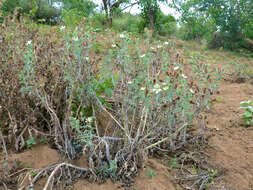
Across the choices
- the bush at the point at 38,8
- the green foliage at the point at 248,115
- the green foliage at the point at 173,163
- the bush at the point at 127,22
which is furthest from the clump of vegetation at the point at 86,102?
the bush at the point at 38,8

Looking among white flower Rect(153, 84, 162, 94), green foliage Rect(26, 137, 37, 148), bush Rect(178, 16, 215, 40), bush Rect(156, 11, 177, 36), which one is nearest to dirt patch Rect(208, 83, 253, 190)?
white flower Rect(153, 84, 162, 94)

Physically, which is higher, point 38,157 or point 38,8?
point 38,8

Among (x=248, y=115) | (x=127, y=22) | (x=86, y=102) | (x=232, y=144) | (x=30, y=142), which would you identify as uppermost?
(x=127, y=22)

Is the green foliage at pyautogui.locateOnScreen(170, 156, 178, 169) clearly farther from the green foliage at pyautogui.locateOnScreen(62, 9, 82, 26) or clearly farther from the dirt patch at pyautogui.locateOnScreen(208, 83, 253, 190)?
the green foliage at pyautogui.locateOnScreen(62, 9, 82, 26)

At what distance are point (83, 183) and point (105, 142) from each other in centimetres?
36

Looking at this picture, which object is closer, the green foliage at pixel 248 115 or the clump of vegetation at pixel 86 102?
the clump of vegetation at pixel 86 102

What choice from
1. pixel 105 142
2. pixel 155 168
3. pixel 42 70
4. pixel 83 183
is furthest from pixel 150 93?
pixel 42 70

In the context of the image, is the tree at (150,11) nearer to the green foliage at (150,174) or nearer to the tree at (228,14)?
the tree at (228,14)

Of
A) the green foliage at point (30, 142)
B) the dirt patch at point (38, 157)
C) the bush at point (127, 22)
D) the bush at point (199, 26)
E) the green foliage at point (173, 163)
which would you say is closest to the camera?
the dirt patch at point (38, 157)

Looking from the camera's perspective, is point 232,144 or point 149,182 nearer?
point 149,182

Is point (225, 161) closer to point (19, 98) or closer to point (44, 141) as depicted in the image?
point (44, 141)

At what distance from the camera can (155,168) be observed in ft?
6.88

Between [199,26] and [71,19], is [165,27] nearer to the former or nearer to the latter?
[199,26]

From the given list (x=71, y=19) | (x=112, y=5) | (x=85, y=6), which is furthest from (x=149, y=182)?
(x=85, y=6)
